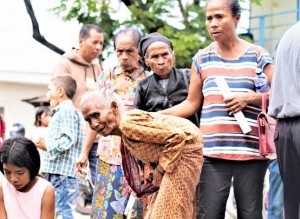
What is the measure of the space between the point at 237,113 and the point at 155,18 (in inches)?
293

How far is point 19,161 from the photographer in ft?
14.8

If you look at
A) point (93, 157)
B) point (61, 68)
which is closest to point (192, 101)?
point (93, 157)

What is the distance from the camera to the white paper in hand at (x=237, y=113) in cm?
408

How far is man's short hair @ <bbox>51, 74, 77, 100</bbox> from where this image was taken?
19.7 feet

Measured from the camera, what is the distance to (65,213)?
6148mm

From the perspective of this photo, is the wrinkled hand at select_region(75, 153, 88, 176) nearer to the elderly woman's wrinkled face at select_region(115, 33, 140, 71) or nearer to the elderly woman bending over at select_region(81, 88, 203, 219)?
the elderly woman's wrinkled face at select_region(115, 33, 140, 71)

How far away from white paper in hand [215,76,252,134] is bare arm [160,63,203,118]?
0.19 m

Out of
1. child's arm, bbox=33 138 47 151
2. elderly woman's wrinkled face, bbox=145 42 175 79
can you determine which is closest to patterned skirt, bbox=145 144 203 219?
elderly woman's wrinkled face, bbox=145 42 175 79

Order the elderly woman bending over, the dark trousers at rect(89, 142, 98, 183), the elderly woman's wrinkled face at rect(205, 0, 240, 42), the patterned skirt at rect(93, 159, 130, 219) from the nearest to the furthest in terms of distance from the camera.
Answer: the elderly woman bending over < the elderly woman's wrinkled face at rect(205, 0, 240, 42) < the patterned skirt at rect(93, 159, 130, 219) < the dark trousers at rect(89, 142, 98, 183)

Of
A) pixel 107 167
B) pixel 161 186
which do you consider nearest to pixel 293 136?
pixel 161 186

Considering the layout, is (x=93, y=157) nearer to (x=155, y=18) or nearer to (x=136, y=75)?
(x=136, y=75)

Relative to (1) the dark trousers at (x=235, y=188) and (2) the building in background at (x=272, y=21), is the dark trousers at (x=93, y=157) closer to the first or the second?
(1) the dark trousers at (x=235, y=188)

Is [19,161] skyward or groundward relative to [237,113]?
groundward

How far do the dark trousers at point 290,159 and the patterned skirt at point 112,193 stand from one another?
56.8 inches
